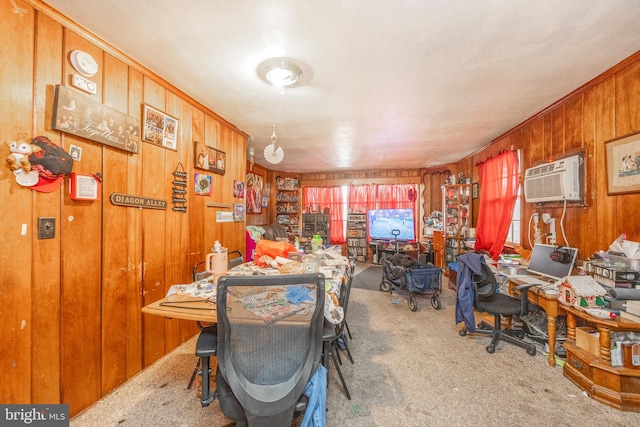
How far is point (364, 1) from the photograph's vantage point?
1.42m

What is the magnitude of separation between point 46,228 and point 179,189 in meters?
1.06

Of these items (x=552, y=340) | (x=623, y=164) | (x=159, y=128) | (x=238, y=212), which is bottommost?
(x=552, y=340)

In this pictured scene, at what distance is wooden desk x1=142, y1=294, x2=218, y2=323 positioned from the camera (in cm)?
132

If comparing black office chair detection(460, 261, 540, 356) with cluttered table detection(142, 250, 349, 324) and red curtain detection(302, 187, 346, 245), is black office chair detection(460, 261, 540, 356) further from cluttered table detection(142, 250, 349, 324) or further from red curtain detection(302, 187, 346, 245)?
red curtain detection(302, 187, 346, 245)

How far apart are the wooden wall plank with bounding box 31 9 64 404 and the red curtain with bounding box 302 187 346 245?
19.6 ft

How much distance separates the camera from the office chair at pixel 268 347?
1.06m

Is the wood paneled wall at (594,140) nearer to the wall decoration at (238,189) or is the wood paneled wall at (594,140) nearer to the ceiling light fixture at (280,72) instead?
the ceiling light fixture at (280,72)

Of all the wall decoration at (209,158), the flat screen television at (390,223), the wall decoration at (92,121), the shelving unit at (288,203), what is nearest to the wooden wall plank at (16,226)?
the wall decoration at (92,121)

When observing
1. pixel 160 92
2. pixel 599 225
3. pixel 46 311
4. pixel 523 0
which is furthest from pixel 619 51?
pixel 46 311

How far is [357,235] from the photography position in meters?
7.03

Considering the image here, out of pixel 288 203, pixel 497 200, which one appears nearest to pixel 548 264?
pixel 497 200

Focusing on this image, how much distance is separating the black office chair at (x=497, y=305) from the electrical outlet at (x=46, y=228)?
10.9ft

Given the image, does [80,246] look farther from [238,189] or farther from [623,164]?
[623,164]

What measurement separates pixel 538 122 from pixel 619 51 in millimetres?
1262
